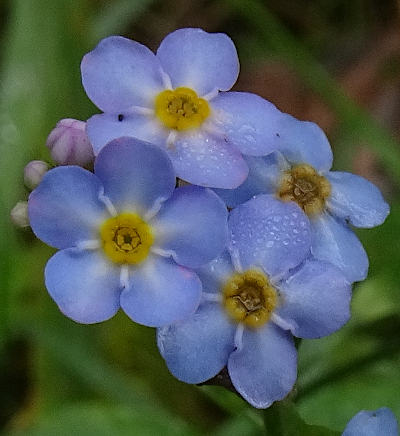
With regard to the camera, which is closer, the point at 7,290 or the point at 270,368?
the point at 270,368

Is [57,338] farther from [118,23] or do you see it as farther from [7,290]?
[118,23]

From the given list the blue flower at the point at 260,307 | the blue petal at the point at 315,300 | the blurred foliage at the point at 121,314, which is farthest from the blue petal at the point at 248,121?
the blurred foliage at the point at 121,314

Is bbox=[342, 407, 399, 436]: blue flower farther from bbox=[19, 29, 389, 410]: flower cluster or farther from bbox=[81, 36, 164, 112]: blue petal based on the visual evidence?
bbox=[81, 36, 164, 112]: blue petal

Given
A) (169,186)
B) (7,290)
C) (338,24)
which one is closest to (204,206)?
(169,186)

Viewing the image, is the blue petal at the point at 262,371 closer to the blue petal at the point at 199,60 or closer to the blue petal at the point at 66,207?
the blue petal at the point at 66,207

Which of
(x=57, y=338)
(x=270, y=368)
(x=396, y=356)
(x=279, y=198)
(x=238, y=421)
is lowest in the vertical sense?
(x=57, y=338)

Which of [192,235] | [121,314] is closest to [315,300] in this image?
[192,235]

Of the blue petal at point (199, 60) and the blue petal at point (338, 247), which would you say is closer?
the blue petal at point (338, 247)
